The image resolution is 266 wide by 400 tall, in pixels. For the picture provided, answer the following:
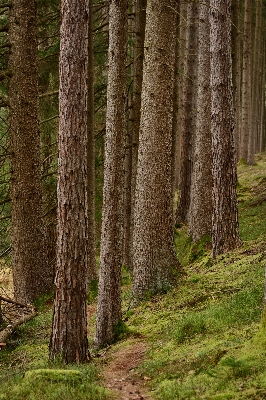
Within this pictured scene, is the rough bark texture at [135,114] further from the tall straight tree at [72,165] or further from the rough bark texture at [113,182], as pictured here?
the tall straight tree at [72,165]

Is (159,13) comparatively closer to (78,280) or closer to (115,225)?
(115,225)

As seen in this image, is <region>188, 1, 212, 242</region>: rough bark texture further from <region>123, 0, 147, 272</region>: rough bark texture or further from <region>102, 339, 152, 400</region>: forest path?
<region>102, 339, 152, 400</region>: forest path

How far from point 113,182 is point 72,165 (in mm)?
2057

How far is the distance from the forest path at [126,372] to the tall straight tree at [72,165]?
93 cm

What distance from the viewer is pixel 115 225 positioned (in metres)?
9.42

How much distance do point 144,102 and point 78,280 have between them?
4.82 m

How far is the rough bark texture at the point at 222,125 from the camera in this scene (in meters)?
12.2

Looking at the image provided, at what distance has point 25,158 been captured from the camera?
514 inches

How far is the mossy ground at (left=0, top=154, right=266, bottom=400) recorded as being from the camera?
563cm

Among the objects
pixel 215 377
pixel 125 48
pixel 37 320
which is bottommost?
pixel 37 320

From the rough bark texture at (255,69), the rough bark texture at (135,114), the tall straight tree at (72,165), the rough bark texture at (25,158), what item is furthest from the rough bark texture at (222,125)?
the rough bark texture at (255,69)

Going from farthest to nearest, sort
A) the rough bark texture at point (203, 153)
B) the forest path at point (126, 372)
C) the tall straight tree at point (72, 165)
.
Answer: the rough bark texture at point (203, 153) → the tall straight tree at point (72, 165) → the forest path at point (126, 372)

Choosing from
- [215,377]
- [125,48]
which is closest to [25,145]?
[125,48]

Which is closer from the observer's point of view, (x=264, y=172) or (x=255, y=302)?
(x=255, y=302)
